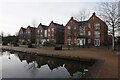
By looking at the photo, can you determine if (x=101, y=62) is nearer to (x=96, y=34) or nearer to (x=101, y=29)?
(x=101, y=29)

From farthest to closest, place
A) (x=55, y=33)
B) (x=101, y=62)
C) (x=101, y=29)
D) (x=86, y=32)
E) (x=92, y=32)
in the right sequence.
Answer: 1. (x=55, y=33)
2. (x=86, y=32)
3. (x=92, y=32)
4. (x=101, y=29)
5. (x=101, y=62)

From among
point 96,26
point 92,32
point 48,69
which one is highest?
point 96,26

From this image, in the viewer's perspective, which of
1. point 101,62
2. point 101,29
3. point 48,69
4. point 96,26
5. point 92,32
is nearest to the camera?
point 101,62

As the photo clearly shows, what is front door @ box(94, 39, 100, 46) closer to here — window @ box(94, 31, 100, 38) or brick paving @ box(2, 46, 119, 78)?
window @ box(94, 31, 100, 38)

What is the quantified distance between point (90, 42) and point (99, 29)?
4.93 meters

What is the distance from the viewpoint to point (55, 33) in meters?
55.6

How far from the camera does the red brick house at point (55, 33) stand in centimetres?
5585

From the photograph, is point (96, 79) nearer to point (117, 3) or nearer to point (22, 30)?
point (117, 3)

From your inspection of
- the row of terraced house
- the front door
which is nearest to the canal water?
the row of terraced house

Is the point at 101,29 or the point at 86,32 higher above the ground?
the point at 101,29

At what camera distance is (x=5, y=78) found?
13.0m

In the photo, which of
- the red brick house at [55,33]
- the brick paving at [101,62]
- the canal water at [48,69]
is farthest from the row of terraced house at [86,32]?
the canal water at [48,69]

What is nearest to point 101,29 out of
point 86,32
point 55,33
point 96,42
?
point 96,42

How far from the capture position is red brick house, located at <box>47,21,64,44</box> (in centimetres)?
5585
